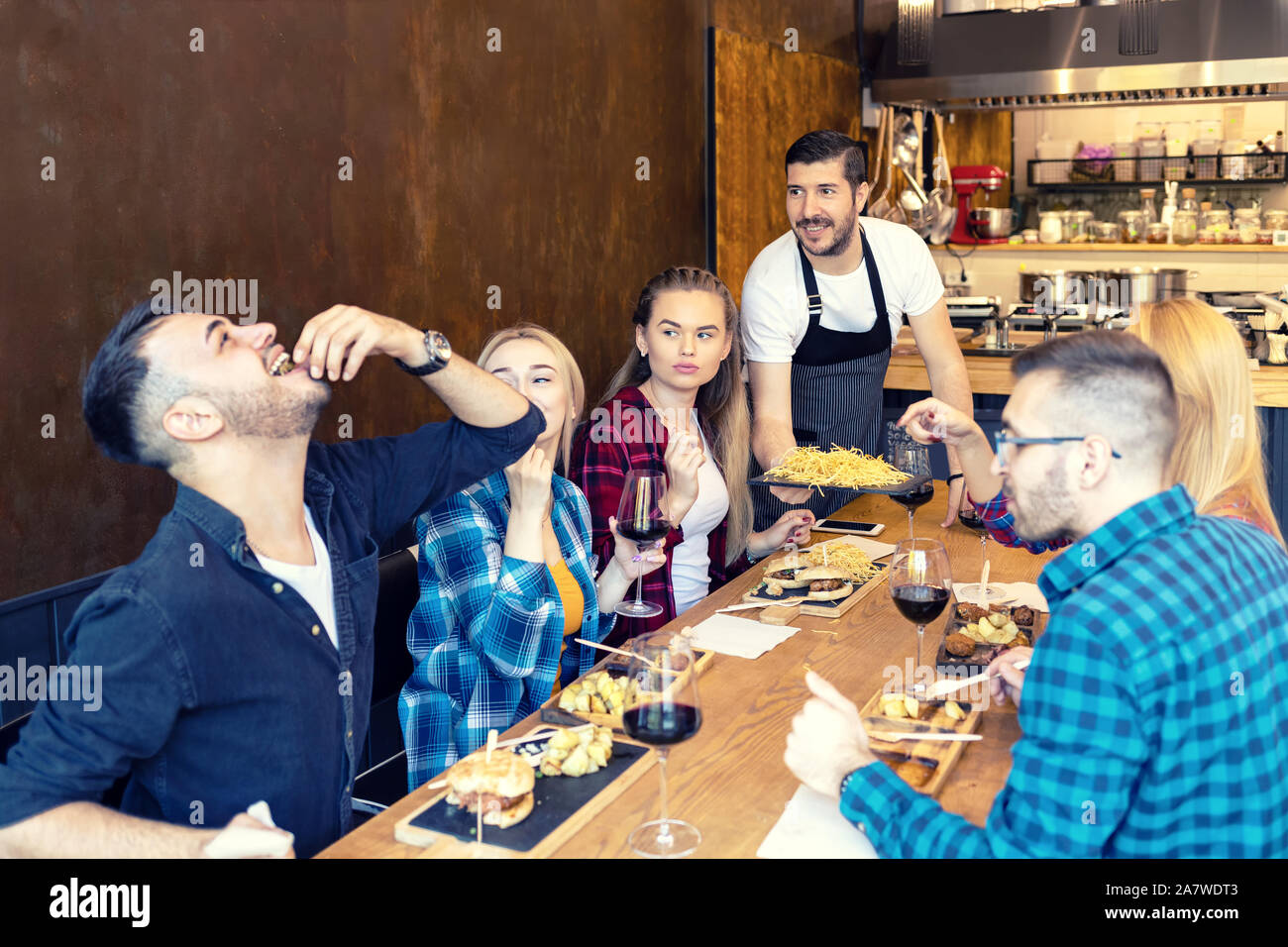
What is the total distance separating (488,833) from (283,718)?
371 mm

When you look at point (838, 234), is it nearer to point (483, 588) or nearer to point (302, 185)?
point (302, 185)

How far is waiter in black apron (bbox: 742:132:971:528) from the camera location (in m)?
3.54

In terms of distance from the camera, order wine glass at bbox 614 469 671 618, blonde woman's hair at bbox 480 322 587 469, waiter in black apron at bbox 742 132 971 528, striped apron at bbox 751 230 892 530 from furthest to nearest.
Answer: striped apron at bbox 751 230 892 530
waiter in black apron at bbox 742 132 971 528
blonde woman's hair at bbox 480 322 587 469
wine glass at bbox 614 469 671 618

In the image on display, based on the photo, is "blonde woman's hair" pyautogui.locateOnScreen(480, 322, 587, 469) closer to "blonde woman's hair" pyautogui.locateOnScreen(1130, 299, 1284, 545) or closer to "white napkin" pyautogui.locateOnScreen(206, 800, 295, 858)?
"blonde woman's hair" pyautogui.locateOnScreen(1130, 299, 1284, 545)

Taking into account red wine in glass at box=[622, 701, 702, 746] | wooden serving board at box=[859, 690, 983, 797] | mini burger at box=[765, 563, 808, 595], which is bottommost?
wooden serving board at box=[859, 690, 983, 797]

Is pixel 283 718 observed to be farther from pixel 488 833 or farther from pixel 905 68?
pixel 905 68

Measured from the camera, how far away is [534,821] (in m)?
1.50

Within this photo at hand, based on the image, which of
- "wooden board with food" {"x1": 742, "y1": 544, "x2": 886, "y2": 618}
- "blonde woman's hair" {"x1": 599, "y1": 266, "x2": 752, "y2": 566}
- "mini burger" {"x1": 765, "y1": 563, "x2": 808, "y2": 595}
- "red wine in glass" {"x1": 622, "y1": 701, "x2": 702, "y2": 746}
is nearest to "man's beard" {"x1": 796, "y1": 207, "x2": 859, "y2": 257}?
"blonde woman's hair" {"x1": 599, "y1": 266, "x2": 752, "y2": 566}

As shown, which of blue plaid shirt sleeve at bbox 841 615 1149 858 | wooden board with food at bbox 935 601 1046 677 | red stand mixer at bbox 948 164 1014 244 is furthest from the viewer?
red stand mixer at bbox 948 164 1014 244

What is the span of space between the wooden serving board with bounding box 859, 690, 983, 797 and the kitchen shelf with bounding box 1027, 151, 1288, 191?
683 cm

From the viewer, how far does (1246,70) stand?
5762 millimetres

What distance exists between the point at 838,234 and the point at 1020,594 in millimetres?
1493

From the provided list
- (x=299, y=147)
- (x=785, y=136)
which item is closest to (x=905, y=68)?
(x=785, y=136)

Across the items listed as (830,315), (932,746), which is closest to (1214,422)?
(932,746)
